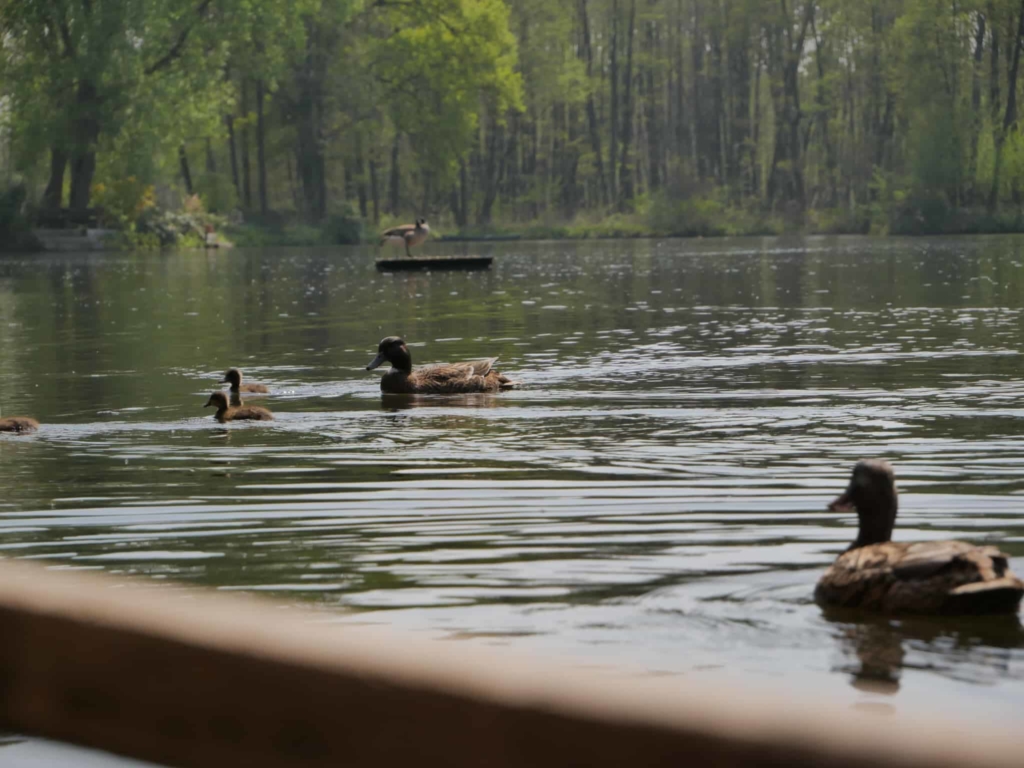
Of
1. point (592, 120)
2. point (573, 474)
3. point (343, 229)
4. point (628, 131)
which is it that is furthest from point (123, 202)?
point (573, 474)

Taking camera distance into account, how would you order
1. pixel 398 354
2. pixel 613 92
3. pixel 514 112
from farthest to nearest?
pixel 514 112
pixel 613 92
pixel 398 354

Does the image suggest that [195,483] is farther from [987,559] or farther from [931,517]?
[987,559]

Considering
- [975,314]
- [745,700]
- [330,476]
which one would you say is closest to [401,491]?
[330,476]

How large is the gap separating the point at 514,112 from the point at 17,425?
313ft

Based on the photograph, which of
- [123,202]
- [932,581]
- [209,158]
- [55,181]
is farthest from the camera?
[209,158]

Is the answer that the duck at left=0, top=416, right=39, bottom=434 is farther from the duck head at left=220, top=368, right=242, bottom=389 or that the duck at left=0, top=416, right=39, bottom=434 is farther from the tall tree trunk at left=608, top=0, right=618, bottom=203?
the tall tree trunk at left=608, top=0, right=618, bottom=203

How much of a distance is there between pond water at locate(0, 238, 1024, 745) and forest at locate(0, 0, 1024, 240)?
40.3 m

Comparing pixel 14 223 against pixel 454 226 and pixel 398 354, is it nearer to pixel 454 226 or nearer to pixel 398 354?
pixel 454 226

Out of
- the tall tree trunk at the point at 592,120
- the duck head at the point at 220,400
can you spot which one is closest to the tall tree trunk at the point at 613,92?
the tall tree trunk at the point at 592,120

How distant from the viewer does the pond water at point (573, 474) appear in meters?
6.80

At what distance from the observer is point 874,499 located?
25.0ft

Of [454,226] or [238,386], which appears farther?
[454,226]

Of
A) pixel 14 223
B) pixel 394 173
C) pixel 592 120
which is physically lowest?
pixel 14 223

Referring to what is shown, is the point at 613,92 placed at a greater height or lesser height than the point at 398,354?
greater
